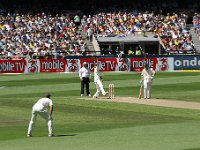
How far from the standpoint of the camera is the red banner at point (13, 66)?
6725cm

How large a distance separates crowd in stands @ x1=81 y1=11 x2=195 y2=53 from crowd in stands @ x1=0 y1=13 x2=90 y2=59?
255cm

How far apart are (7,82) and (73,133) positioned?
29864 mm

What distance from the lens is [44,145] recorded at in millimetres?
23562

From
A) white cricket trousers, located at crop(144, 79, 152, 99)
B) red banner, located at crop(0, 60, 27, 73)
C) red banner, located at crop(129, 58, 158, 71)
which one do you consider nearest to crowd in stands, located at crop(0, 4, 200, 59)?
red banner, located at crop(0, 60, 27, 73)

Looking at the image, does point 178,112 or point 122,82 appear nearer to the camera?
point 178,112

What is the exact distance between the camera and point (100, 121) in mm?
30984

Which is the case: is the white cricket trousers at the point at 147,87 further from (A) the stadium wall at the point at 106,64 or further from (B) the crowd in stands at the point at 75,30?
(B) the crowd in stands at the point at 75,30

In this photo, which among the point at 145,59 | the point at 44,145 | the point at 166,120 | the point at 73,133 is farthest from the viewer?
the point at 145,59

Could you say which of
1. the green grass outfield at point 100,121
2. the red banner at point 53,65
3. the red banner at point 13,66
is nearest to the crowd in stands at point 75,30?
the red banner at point 53,65

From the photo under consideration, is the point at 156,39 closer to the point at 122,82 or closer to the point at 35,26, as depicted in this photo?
the point at 35,26

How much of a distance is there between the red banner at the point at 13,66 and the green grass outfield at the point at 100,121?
573 inches

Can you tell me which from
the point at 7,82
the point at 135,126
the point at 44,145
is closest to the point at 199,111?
the point at 135,126

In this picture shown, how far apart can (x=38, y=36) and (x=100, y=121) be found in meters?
43.9

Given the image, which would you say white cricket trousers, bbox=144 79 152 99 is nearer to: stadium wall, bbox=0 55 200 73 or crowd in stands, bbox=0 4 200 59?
stadium wall, bbox=0 55 200 73
